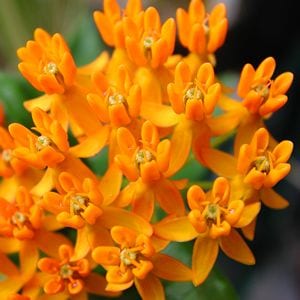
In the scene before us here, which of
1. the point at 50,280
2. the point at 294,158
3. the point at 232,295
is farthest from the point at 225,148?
the point at 50,280

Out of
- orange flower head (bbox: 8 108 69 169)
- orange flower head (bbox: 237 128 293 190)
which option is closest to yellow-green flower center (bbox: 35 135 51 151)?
orange flower head (bbox: 8 108 69 169)

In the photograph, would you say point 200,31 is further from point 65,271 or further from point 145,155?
point 65,271

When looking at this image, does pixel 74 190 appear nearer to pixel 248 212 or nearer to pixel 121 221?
pixel 121 221

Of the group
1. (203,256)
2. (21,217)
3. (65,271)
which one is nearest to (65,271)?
(65,271)

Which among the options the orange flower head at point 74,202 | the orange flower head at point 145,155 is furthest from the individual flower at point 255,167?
the orange flower head at point 74,202

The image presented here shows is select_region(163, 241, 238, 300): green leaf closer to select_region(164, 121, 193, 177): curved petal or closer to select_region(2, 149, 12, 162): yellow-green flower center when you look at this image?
select_region(164, 121, 193, 177): curved petal
